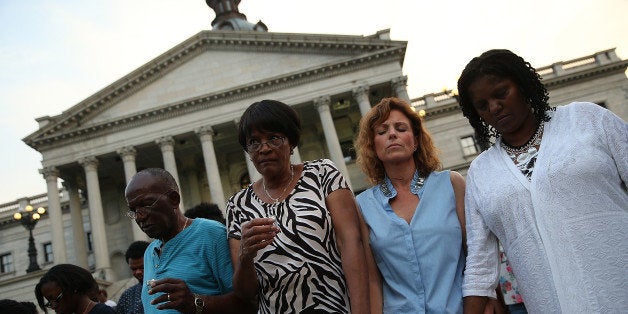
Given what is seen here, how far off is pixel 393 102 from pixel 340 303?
1686mm

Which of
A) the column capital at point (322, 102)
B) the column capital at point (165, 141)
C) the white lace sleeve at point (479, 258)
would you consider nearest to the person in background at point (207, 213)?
the white lace sleeve at point (479, 258)

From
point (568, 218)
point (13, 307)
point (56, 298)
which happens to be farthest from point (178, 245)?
point (13, 307)

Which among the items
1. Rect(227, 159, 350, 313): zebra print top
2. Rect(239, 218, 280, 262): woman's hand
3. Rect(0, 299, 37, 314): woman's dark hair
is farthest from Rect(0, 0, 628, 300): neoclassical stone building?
Rect(239, 218, 280, 262): woman's hand

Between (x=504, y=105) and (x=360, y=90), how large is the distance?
2763cm

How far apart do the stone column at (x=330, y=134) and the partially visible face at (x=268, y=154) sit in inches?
969

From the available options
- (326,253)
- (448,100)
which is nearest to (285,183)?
(326,253)

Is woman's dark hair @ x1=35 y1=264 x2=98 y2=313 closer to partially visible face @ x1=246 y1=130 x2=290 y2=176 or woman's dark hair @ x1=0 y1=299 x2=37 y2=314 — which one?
woman's dark hair @ x1=0 y1=299 x2=37 y2=314

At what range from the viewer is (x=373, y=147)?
3.96 m

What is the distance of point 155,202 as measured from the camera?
3.40 metres

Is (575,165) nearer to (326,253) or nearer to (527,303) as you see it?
(527,303)

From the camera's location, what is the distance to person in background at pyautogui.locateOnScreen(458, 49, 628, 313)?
264cm

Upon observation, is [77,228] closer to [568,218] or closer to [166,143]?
[166,143]

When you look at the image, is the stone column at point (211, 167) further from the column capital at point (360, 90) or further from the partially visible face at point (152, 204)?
the partially visible face at point (152, 204)

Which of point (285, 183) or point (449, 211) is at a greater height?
point (285, 183)
